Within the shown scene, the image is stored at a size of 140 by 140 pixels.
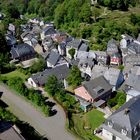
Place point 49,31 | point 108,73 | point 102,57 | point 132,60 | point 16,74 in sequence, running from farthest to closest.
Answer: point 49,31
point 102,57
point 132,60
point 16,74
point 108,73

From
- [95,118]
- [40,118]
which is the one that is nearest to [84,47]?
[95,118]

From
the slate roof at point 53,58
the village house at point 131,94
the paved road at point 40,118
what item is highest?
the village house at point 131,94

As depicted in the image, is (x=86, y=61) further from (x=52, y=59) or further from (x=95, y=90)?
(x=95, y=90)

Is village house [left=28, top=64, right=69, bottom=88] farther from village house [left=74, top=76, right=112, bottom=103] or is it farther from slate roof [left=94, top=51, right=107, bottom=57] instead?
slate roof [left=94, top=51, right=107, bottom=57]

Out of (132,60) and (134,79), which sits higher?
(134,79)

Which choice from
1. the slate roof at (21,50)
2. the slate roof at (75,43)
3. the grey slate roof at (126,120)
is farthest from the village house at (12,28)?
the grey slate roof at (126,120)

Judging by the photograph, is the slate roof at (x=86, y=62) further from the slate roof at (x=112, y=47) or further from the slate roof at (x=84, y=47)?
the slate roof at (x=112, y=47)

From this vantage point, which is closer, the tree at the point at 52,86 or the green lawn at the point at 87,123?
the green lawn at the point at 87,123
